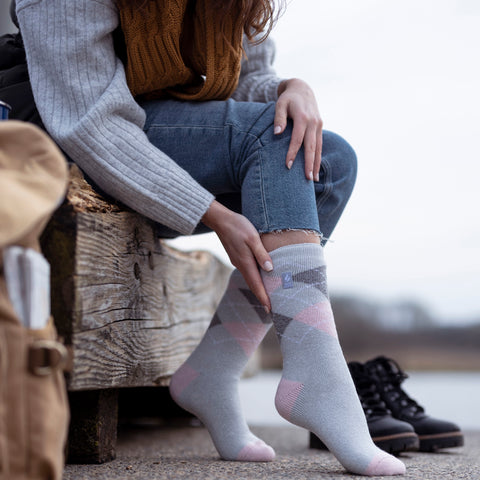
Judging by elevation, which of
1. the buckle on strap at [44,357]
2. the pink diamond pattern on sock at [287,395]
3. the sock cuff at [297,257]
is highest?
the sock cuff at [297,257]

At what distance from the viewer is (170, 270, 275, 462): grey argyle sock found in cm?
100

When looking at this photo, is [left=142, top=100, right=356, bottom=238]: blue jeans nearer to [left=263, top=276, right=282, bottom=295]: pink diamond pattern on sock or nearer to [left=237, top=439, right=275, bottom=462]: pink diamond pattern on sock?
[left=263, top=276, right=282, bottom=295]: pink diamond pattern on sock

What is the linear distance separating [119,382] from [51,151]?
1.56 feet

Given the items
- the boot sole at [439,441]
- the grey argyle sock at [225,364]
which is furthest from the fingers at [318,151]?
the boot sole at [439,441]

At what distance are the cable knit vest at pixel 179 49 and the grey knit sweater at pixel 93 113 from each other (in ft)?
0.20

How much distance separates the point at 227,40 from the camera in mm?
950

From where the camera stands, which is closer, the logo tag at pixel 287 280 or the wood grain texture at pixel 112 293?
the wood grain texture at pixel 112 293

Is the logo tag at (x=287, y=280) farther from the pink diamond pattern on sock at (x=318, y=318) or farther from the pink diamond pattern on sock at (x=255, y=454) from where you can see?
the pink diamond pattern on sock at (x=255, y=454)

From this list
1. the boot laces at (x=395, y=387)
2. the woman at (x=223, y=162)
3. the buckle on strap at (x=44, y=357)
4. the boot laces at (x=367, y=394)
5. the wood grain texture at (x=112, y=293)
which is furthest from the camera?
the boot laces at (x=395, y=387)

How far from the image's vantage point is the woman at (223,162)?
807 millimetres

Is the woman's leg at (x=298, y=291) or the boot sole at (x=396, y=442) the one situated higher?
the woman's leg at (x=298, y=291)

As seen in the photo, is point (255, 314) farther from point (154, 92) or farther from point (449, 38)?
point (449, 38)

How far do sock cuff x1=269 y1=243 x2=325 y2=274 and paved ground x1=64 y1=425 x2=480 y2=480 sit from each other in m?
0.29

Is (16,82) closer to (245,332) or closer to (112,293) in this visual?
(112,293)
